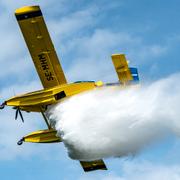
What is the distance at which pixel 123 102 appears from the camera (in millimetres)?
34844

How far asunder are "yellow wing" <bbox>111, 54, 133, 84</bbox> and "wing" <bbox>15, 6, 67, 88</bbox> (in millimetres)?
3372

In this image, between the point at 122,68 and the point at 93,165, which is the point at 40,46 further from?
the point at 93,165

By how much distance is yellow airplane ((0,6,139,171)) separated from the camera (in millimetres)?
34312

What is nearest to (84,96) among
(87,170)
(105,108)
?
(105,108)

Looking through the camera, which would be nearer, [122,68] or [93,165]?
[122,68]

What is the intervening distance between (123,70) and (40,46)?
14.1 feet

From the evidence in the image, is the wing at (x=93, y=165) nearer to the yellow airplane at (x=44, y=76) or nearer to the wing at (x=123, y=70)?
the yellow airplane at (x=44, y=76)

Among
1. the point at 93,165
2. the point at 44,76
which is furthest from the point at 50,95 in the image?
the point at 93,165

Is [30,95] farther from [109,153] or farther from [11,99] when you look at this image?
[109,153]

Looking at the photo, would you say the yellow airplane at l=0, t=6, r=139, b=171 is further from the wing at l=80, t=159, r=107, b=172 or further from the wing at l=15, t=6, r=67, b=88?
the wing at l=80, t=159, r=107, b=172

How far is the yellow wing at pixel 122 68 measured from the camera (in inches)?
1335

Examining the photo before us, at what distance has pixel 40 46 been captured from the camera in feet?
116

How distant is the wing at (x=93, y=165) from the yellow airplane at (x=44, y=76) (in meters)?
5.12

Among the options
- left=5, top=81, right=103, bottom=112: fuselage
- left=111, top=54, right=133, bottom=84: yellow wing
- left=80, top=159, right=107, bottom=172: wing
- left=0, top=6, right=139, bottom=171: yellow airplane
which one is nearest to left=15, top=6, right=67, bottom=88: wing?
left=0, top=6, right=139, bottom=171: yellow airplane
